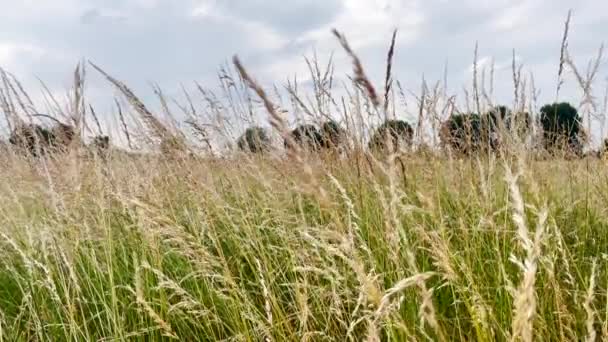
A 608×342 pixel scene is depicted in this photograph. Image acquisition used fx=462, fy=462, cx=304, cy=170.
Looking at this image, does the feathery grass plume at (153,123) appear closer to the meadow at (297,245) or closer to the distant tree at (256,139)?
the meadow at (297,245)

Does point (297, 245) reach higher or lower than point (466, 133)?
lower

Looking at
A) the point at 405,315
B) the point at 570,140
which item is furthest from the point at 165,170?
the point at 570,140

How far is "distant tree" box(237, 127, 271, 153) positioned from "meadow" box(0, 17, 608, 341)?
0.07 meters

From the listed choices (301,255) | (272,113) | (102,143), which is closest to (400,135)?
(301,255)

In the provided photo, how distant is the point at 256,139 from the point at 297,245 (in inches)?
48.0

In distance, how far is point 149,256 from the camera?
6.95ft

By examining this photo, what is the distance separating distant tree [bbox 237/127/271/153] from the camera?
2928mm

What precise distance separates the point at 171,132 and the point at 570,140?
2865 millimetres

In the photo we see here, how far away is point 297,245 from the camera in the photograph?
1.97 metres

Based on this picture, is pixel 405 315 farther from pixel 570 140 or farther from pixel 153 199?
pixel 570 140

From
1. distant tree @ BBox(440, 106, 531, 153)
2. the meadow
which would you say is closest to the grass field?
the meadow

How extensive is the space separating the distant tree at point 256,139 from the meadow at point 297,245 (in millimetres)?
75

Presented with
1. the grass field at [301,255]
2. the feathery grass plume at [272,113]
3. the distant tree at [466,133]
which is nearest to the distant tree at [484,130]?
the distant tree at [466,133]

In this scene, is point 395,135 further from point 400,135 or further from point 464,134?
point 464,134
